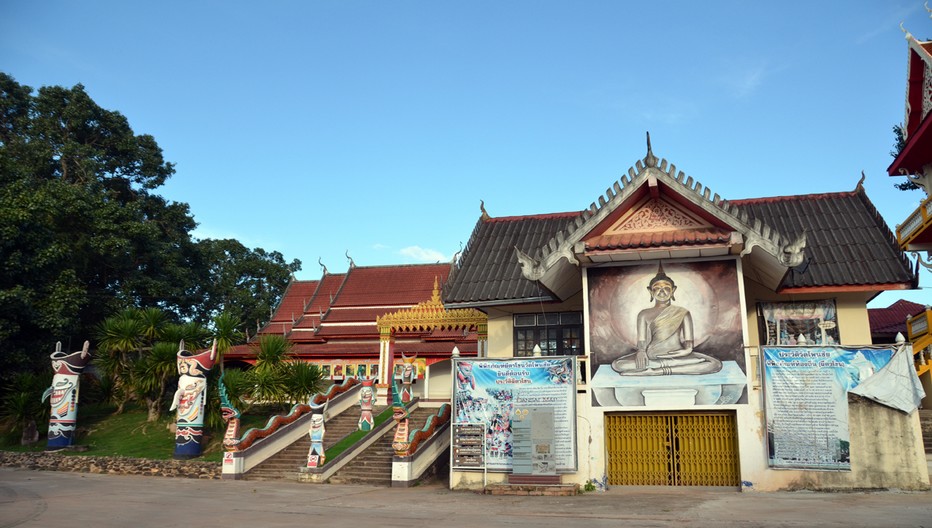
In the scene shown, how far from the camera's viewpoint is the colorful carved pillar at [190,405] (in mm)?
19031

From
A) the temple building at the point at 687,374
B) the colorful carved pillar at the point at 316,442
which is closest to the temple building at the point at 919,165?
the temple building at the point at 687,374

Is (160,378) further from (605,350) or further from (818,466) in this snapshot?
(818,466)

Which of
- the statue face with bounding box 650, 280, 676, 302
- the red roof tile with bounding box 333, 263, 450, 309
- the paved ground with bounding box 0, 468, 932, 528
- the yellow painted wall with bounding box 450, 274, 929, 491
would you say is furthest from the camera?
the red roof tile with bounding box 333, 263, 450, 309

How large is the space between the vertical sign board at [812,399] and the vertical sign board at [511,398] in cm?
397

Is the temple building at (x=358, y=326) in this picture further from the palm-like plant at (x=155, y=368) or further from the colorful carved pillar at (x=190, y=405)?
the colorful carved pillar at (x=190, y=405)

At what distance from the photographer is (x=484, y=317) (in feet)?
60.2

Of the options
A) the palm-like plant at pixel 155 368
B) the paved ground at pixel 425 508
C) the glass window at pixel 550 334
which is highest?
the glass window at pixel 550 334

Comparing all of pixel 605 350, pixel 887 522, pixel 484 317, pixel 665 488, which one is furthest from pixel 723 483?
pixel 484 317

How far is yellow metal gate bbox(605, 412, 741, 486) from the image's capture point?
1356 centimetres

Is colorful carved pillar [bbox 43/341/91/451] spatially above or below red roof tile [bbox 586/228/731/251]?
below

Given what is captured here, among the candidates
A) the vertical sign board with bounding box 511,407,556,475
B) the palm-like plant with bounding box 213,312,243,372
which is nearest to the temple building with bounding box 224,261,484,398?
the palm-like plant with bounding box 213,312,243,372

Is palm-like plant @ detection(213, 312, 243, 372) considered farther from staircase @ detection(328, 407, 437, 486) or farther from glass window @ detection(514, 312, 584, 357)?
glass window @ detection(514, 312, 584, 357)

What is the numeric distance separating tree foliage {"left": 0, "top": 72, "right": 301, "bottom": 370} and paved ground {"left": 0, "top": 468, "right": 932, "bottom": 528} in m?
10.5

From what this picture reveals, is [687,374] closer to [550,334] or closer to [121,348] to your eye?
[550,334]
